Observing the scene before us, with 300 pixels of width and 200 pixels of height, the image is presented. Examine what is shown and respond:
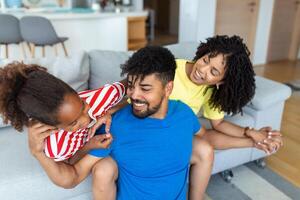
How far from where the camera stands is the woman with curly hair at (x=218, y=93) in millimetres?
1339

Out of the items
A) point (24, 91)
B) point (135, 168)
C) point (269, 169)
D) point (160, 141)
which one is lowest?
point (269, 169)

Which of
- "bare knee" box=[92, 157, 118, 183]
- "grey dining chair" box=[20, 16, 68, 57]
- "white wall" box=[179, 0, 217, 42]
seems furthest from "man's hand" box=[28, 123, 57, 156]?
"white wall" box=[179, 0, 217, 42]

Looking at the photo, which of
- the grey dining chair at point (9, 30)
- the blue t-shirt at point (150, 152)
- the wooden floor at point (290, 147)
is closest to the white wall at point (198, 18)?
the wooden floor at point (290, 147)

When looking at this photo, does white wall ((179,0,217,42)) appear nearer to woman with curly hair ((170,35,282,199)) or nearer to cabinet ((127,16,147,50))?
cabinet ((127,16,147,50))

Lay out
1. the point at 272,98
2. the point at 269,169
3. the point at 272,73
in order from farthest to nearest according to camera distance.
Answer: the point at 272,73
the point at 269,169
the point at 272,98

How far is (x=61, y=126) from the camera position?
951mm

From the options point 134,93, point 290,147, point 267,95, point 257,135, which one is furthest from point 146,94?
point 290,147

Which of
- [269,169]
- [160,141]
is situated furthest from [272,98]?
[160,141]

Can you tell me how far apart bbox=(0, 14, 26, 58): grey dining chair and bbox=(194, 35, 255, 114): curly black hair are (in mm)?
2598

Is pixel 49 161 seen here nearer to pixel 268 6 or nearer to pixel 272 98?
pixel 272 98

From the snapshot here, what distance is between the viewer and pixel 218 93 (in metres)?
1.45

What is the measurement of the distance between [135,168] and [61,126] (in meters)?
0.35

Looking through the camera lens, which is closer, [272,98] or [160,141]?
[160,141]

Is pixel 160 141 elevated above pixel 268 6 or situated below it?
below
